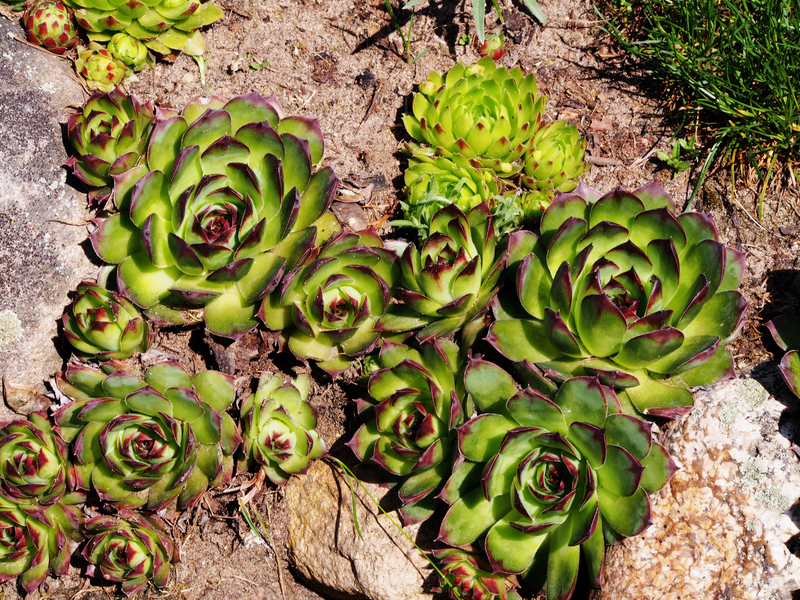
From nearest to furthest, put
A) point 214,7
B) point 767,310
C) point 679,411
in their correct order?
point 679,411, point 767,310, point 214,7

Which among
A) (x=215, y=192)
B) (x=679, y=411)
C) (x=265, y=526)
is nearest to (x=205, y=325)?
(x=215, y=192)

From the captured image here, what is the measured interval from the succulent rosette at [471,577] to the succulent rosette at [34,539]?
1.82m

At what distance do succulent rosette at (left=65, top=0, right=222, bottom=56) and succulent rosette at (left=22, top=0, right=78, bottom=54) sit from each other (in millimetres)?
66

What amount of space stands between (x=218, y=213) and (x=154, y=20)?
1.32m

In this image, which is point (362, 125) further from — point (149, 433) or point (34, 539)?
point (34, 539)

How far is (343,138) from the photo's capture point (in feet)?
11.8

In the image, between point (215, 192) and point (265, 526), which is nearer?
point (215, 192)

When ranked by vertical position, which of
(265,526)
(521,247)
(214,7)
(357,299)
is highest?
(214,7)

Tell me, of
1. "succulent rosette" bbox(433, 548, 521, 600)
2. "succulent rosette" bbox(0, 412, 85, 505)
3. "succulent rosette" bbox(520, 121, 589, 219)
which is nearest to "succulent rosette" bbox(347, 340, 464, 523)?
"succulent rosette" bbox(433, 548, 521, 600)

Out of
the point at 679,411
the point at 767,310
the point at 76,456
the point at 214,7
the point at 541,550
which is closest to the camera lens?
the point at 679,411

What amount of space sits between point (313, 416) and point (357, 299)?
0.60 meters

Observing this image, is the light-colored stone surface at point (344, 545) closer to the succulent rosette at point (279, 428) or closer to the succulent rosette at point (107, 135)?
the succulent rosette at point (279, 428)

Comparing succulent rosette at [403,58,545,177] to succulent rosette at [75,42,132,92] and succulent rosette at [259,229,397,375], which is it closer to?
succulent rosette at [259,229,397,375]

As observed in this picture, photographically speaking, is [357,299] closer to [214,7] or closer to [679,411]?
[679,411]
